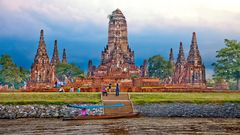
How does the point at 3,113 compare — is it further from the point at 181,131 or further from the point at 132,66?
the point at 132,66

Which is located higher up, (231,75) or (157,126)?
(231,75)

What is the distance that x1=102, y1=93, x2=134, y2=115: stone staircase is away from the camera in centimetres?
3619

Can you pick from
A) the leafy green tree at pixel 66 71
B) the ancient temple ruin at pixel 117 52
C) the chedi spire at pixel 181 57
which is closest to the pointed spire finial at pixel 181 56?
the chedi spire at pixel 181 57

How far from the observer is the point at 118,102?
3881 centimetres

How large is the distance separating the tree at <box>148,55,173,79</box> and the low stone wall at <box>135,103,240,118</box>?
7348cm

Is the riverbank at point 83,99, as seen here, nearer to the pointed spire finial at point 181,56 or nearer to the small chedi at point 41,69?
the small chedi at point 41,69

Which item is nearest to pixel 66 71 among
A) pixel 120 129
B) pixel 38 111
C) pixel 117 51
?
pixel 117 51

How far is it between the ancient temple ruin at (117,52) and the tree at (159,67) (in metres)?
6.89

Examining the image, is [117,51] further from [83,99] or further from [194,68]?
[83,99]

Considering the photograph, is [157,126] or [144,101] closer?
[157,126]

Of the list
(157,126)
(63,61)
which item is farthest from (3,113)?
(63,61)

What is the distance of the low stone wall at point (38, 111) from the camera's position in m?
36.3

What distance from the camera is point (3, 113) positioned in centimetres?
3631

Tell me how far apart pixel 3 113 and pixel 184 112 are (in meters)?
17.7
